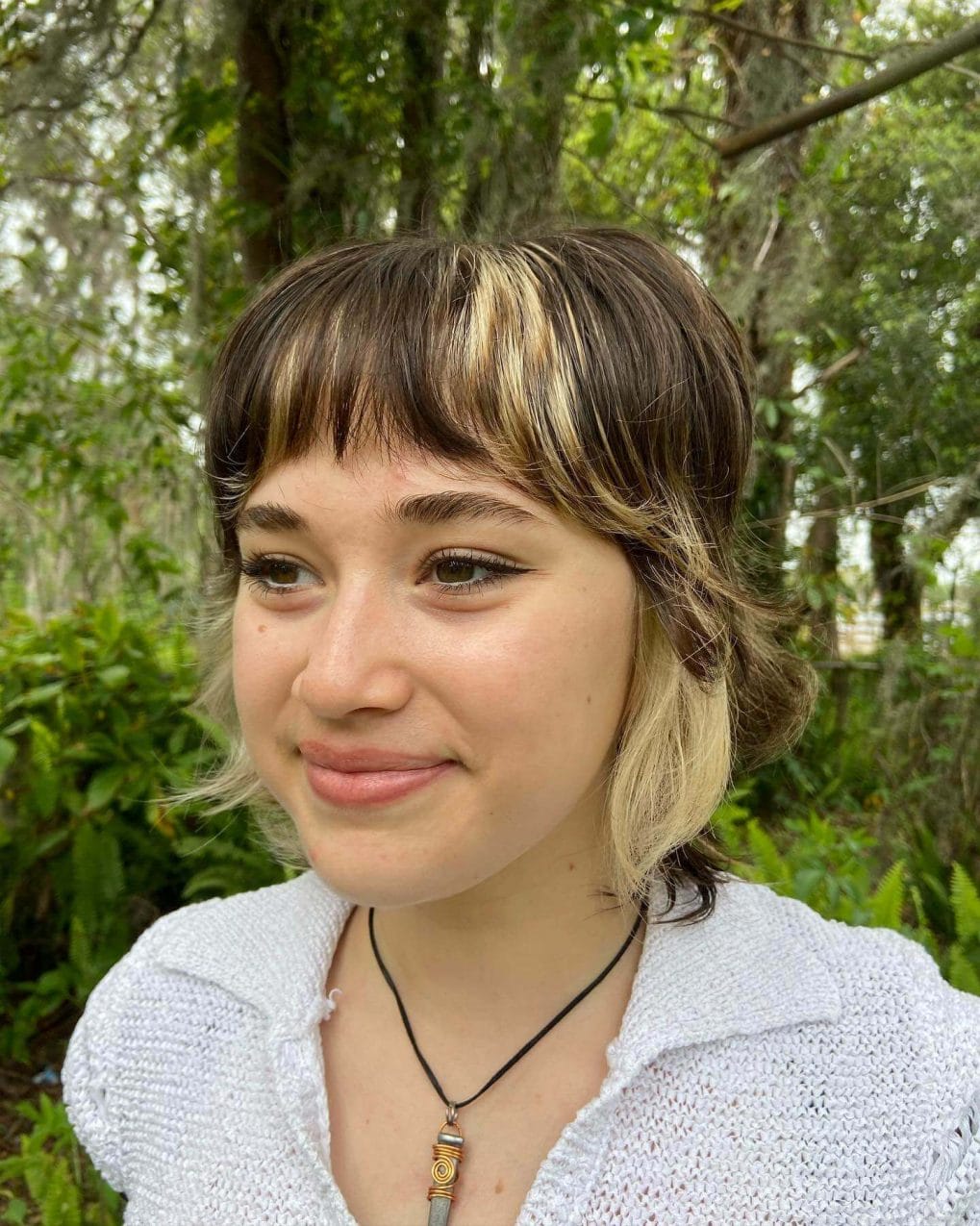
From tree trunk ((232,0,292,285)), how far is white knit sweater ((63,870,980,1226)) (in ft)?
6.93

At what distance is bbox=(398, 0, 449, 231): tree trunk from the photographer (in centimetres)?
280

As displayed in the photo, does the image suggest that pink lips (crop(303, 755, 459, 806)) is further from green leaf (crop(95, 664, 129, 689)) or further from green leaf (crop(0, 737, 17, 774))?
green leaf (crop(95, 664, 129, 689))

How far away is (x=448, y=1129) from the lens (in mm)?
1197

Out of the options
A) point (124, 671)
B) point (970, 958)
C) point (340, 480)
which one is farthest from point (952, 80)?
point (340, 480)

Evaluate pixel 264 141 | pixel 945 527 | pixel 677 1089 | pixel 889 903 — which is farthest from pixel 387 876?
pixel 945 527

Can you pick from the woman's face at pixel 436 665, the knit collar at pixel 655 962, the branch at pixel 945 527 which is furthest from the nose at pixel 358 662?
the branch at pixel 945 527

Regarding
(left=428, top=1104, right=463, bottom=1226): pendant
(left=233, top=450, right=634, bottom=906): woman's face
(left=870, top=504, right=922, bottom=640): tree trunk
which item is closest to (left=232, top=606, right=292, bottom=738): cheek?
(left=233, top=450, right=634, bottom=906): woman's face

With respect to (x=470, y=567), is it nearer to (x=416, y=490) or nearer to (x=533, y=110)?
(x=416, y=490)

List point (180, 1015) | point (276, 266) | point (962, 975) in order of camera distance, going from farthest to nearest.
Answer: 1. point (276, 266)
2. point (962, 975)
3. point (180, 1015)

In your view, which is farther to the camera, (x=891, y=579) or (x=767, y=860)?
(x=891, y=579)

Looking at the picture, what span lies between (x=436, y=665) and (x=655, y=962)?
545mm

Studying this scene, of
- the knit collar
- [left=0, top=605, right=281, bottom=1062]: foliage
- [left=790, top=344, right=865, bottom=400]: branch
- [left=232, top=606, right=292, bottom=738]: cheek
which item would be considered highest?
[left=790, top=344, right=865, bottom=400]: branch

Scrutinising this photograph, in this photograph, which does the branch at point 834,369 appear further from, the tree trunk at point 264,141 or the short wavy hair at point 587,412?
the short wavy hair at point 587,412

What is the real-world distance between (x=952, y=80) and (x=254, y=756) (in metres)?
4.96
